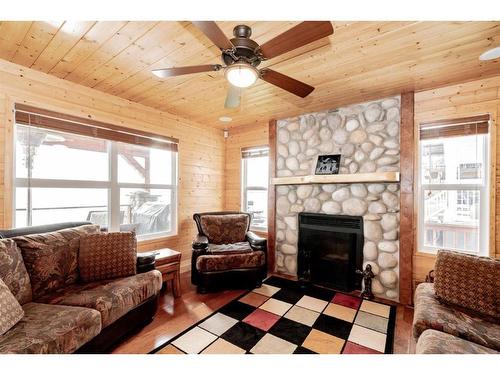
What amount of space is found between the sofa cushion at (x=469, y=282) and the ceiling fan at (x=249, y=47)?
5.90 feet

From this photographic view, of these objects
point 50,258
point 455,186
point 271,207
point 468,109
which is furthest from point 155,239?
point 468,109

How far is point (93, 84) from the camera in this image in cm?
255

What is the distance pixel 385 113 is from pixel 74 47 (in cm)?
325

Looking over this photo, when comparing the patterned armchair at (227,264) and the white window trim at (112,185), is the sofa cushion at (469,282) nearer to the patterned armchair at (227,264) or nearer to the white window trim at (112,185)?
the patterned armchair at (227,264)

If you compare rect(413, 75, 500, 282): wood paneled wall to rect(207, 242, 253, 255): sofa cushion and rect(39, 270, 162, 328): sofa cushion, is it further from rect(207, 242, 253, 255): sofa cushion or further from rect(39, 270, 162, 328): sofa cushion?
rect(39, 270, 162, 328): sofa cushion

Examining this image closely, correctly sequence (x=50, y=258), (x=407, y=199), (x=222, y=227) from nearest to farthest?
(x=50, y=258)
(x=407, y=199)
(x=222, y=227)

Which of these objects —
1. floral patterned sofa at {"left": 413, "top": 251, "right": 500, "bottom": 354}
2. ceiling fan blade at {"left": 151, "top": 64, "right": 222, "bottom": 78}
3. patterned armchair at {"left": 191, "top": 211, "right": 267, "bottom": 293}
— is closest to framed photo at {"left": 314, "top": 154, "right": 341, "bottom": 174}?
patterned armchair at {"left": 191, "top": 211, "right": 267, "bottom": 293}

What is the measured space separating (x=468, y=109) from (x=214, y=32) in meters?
2.74

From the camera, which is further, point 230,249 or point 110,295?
point 230,249

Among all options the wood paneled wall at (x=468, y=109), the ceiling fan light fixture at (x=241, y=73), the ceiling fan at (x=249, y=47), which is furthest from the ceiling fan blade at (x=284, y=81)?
the wood paneled wall at (x=468, y=109)

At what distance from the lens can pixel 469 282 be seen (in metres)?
1.66

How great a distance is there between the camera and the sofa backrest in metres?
3.39

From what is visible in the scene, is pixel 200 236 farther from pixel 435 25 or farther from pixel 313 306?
pixel 435 25

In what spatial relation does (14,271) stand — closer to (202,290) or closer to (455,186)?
(202,290)
